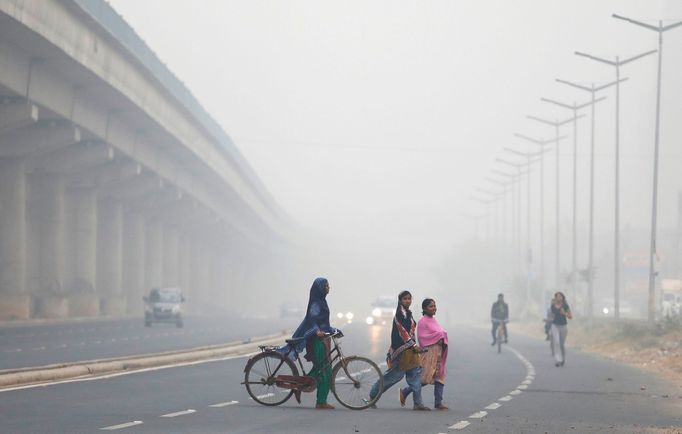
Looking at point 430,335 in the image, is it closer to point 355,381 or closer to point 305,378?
point 355,381

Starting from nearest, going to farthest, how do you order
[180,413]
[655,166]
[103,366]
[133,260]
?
A: [180,413]
[103,366]
[655,166]
[133,260]

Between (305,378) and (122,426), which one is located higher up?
(305,378)

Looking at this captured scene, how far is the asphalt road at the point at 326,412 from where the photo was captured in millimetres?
17594

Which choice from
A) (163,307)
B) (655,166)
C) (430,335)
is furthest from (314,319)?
(163,307)

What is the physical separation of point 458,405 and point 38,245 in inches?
2039

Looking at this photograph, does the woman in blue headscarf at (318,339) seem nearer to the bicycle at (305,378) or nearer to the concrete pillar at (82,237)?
the bicycle at (305,378)

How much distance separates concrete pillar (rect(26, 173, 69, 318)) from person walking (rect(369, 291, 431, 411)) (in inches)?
1997

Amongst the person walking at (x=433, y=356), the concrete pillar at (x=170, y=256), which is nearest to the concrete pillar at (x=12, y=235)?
the person walking at (x=433, y=356)

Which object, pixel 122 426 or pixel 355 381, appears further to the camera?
pixel 355 381

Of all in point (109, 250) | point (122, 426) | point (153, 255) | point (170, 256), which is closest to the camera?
point (122, 426)

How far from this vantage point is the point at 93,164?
72.1 metres

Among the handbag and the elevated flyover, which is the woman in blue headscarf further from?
the elevated flyover

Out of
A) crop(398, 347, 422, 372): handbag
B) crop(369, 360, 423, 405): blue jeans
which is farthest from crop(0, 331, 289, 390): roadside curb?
crop(398, 347, 422, 372): handbag

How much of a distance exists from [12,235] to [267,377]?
43.9 m
